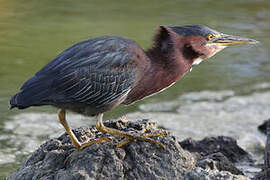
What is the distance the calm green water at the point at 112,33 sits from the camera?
26.9 feet

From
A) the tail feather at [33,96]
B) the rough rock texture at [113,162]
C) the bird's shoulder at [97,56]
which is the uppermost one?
the bird's shoulder at [97,56]

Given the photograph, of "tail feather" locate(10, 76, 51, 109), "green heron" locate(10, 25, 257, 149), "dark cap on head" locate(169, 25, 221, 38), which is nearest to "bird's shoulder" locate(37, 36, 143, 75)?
"green heron" locate(10, 25, 257, 149)

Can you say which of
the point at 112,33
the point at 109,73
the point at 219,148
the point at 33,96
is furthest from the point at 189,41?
the point at 112,33

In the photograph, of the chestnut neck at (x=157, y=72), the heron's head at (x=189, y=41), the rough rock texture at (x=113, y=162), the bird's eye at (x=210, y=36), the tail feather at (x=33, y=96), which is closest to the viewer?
the rough rock texture at (x=113, y=162)

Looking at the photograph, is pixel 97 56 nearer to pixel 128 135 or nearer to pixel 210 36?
pixel 128 135

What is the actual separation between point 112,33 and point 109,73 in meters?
7.58

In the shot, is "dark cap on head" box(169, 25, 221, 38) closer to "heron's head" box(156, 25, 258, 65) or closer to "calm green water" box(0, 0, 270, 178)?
"heron's head" box(156, 25, 258, 65)

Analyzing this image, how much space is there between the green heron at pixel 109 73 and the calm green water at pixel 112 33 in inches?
74.2

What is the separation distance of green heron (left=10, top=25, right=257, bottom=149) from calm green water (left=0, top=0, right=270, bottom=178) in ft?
6.18

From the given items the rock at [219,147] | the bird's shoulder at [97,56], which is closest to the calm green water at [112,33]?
the rock at [219,147]

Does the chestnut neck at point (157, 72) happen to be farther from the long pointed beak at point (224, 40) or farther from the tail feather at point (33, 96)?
the tail feather at point (33, 96)

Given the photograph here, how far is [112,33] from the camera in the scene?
1237 centimetres

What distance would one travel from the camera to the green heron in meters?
4.71

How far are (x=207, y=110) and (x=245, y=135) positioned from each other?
3.38 feet
